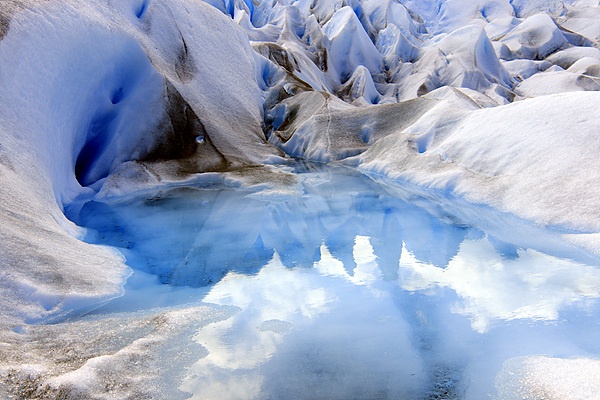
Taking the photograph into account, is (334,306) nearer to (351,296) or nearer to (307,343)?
(351,296)

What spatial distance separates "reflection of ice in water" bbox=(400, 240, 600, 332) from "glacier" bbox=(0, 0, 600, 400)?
3cm

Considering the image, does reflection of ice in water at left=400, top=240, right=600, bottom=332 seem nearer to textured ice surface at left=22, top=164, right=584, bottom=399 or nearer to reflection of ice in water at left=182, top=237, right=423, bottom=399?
textured ice surface at left=22, top=164, right=584, bottom=399

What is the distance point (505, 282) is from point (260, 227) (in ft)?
12.7

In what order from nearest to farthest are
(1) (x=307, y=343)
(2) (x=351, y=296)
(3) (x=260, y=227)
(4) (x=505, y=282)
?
(1) (x=307, y=343), (2) (x=351, y=296), (4) (x=505, y=282), (3) (x=260, y=227)

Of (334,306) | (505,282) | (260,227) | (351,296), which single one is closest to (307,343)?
(334,306)

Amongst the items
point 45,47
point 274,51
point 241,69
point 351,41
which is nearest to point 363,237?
point 45,47

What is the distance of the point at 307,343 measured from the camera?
4.29 meters

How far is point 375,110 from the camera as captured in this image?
44.1 ft

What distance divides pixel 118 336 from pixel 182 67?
10.1 meters

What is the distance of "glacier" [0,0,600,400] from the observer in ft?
12.7

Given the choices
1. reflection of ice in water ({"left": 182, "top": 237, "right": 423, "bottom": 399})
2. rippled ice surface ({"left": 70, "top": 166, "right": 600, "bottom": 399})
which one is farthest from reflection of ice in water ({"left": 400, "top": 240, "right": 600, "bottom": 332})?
reflection of ice in water ({"left": 182, "top": 237, "right": 423, "bottom": 399})

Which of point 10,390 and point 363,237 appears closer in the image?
point 10,390

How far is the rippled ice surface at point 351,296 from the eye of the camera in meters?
3.82

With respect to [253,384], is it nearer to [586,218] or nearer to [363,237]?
[363,237]
